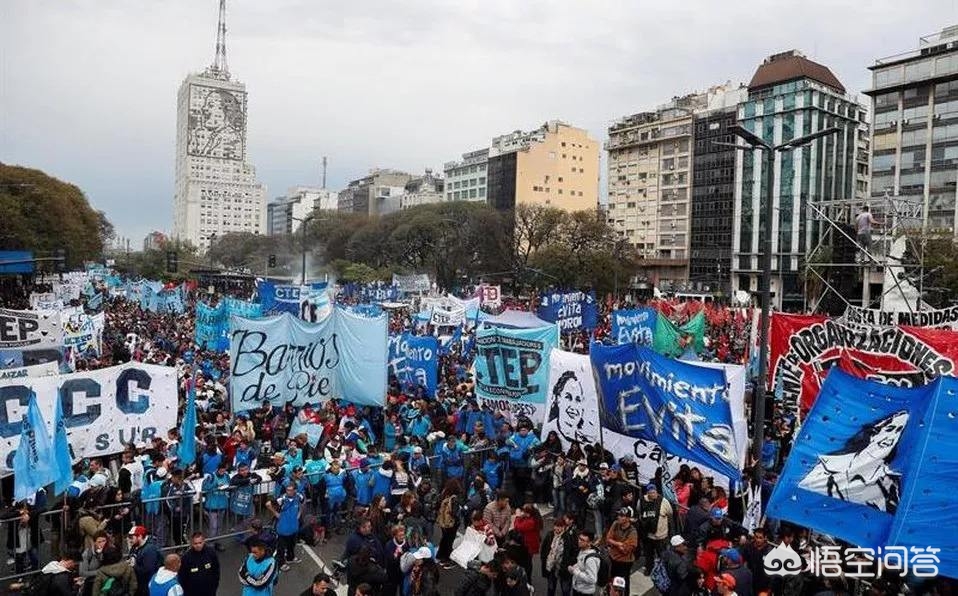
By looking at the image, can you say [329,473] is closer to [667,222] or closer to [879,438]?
[879,438]

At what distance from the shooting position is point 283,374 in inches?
555

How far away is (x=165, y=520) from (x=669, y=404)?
7.16 metres

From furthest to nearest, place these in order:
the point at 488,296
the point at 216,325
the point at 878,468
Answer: the point at 488,296 < the point at 216,325 < the point at 878,468

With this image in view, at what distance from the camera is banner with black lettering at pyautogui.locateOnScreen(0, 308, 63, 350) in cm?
1516

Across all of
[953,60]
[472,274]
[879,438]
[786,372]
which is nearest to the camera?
[879,438]

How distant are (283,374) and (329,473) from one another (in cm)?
343

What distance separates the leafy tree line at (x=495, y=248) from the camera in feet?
227

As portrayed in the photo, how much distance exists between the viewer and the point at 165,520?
1038cm

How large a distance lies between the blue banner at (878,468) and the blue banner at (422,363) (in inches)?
423

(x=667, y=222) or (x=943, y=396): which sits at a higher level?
(x=667, y=222)

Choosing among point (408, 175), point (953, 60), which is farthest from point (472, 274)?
point (408, 175)

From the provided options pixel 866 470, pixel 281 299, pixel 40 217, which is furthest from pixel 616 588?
pixel 40 217

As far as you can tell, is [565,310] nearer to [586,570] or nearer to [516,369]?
[516,369]

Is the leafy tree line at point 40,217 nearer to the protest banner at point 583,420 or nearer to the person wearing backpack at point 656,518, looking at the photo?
the protest banner at point 583,420
